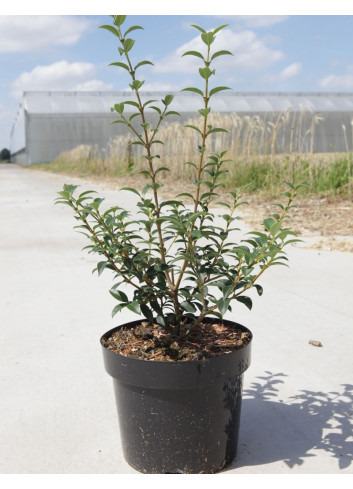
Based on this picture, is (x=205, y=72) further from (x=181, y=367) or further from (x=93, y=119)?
(x=93, y=119)

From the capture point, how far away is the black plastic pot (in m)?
1.83

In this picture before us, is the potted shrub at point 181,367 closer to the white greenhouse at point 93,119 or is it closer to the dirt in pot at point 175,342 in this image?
the dirt in pot at point 175,342

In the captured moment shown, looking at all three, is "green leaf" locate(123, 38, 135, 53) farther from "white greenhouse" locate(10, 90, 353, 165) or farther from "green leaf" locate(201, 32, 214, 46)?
"white greenhouse" locate(10, 90, 353, 165)

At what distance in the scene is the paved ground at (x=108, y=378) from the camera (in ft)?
6.66

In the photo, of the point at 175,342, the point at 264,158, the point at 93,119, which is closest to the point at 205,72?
the point at 175,342

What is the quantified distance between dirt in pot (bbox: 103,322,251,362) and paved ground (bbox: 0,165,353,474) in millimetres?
384

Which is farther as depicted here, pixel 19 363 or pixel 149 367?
pixel 19 363

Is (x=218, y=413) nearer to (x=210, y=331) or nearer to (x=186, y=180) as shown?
(x=210, y=331)

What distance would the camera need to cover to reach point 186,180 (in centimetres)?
1201

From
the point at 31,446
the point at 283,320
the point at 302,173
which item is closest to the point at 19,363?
the point at 31,446

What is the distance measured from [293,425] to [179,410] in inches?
23.3

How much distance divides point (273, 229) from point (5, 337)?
6.43ft

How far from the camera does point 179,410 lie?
6.13 ft

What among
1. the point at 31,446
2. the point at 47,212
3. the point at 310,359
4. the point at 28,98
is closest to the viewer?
the point at 31,446
